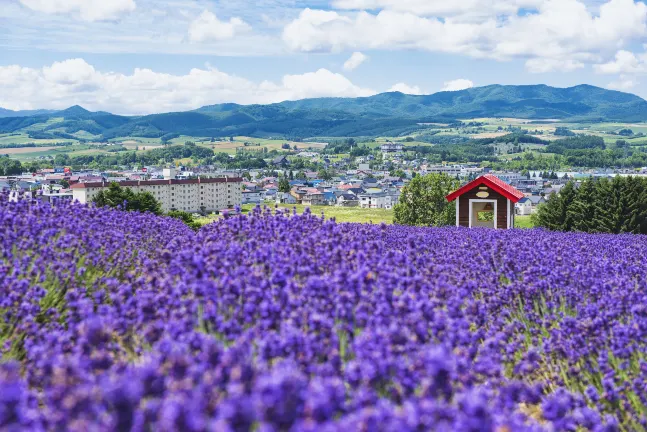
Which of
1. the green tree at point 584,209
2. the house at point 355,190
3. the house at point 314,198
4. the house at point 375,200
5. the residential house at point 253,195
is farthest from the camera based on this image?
the house at point 355,190

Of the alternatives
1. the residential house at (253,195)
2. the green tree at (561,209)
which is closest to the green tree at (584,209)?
the green tree at (561,209)

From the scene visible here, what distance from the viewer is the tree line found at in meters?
19.8

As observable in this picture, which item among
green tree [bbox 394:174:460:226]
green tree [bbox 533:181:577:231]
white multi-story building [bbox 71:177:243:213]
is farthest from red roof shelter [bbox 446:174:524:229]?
white multi-story building [bbox 71:177:243:213]

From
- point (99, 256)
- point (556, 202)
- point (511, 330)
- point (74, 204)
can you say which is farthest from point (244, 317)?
point (556, 202)

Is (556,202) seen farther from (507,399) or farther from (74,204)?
(507,399)

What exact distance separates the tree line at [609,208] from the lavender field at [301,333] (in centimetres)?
1440

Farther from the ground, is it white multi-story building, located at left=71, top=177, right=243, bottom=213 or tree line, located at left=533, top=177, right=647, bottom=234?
tree line, located at left=533, top=177, right=647, bottom=234

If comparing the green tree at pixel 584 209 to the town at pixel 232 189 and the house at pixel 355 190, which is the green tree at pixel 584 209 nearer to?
the town at pixel 232 189

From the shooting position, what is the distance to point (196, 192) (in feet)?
407

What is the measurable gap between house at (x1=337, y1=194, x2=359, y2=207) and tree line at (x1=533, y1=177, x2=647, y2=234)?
12607 centimetres

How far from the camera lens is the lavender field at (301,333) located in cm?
199

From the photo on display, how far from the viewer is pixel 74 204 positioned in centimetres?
745

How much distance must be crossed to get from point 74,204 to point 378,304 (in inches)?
203

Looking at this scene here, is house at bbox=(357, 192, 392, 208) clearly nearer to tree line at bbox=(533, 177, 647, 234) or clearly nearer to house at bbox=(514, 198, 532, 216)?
house at bbox=(514, 198, 532, 216)
